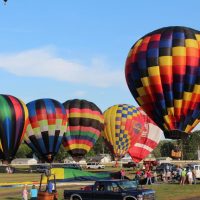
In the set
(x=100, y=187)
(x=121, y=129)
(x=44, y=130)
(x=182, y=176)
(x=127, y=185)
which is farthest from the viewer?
(x=121, y=129)

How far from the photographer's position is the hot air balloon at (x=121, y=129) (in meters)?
67.4

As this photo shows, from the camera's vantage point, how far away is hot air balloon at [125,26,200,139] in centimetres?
4097

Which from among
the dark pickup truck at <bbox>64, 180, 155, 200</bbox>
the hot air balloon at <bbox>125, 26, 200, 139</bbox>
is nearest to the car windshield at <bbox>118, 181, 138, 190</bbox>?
the dark pickup truck at <bbox>64, 180, 155, 200</bbox>

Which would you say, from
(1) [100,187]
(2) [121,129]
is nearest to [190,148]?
(2) [121,129]

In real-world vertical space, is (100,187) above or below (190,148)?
below

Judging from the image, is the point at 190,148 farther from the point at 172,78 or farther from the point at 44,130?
the point at 172,78

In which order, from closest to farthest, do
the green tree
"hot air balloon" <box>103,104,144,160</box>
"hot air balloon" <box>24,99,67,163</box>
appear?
"hot air balloon" <box>24,99,67,163</box> → "hot air balloon" <box>103,104,144,160</box> → the green tree

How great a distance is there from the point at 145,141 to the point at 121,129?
862 cm

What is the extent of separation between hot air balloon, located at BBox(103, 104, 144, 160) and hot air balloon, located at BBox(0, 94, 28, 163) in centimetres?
2188

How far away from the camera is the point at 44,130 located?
175 feet

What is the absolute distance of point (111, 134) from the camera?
224ft

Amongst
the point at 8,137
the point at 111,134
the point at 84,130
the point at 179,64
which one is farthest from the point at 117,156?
the point at 179,64

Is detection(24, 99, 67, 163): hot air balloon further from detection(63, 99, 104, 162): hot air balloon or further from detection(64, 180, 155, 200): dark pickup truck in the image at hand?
detection(64, 180, 155, 200): dark pickup truck

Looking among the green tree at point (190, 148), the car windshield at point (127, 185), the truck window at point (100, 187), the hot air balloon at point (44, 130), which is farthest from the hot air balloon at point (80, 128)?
the green tree at point (190, 148)
